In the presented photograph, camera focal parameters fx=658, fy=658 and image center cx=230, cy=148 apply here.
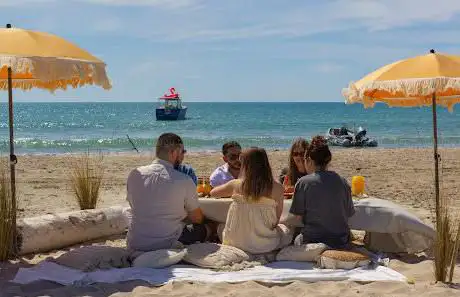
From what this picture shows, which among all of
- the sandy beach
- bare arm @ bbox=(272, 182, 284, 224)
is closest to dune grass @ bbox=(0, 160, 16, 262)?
bare arm @ bbox=(272, 182, 284, 224)

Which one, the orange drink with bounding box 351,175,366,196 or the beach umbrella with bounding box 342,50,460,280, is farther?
the orange drink with bounding box 351,175,366,196

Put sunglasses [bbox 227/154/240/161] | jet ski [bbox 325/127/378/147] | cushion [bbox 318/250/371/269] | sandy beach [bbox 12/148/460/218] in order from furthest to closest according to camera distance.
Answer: jet ski [bbox 325/127/378/147] → sandy beach [bbox 12/148/460/218] → sunglasses [bbox 227/154/240/161] → cushion [bbox 318/250/371/269]

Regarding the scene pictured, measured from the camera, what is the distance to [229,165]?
6.27m

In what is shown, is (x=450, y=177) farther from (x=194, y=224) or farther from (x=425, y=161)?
(x=194, y=224)

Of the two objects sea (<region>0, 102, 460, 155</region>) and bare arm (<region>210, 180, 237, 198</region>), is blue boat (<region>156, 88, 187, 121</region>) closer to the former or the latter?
sea (<region>0, 102, 460, 155</region>)

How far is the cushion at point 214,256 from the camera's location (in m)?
5.14

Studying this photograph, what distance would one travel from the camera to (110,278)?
491cm

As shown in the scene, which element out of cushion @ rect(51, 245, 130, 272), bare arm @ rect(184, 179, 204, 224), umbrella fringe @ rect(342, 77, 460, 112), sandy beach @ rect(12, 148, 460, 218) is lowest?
sandy beach @ rect(12, 148, 460, 218)

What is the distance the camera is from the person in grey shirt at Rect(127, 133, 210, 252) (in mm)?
5270

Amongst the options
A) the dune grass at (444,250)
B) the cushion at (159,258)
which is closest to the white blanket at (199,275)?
the cushion at (159,258)

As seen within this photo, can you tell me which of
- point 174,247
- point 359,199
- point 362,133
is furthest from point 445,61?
point 362,133

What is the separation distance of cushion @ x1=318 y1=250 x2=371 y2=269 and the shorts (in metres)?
1.17

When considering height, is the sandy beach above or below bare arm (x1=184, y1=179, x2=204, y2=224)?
below

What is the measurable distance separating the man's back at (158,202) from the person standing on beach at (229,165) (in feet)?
3.01
